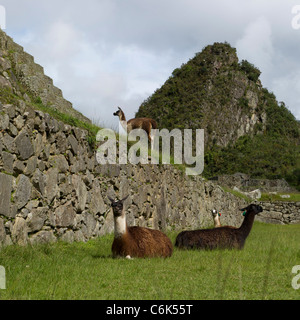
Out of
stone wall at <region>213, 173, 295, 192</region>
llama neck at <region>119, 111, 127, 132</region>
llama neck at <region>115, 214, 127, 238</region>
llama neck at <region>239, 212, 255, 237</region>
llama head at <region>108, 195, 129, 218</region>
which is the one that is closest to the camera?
llama head at <region>108, 195, 129, 218</region>

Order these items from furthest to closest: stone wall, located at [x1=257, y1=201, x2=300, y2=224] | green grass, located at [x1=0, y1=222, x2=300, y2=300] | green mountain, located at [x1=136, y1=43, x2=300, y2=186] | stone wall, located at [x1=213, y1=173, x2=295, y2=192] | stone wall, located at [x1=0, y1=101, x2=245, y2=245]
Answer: green mountain, located at [x1=136, y1=43, x2=300, y2=186] < stone wall, located at [x1=213, y1=173, x2=295, y2=192] < stone wall, located at [x1=257, y1=201, x2=300, y2=224] < stone wall, located at [x1=0, y1=101, x2=245, y2=245] < green grass, located at [x1=0, y1=222, x2=300, y2=300]

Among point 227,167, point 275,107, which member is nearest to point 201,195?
point 227,167

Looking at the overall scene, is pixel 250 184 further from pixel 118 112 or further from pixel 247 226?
pixel 247 226

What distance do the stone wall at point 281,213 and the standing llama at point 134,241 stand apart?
1068 inches

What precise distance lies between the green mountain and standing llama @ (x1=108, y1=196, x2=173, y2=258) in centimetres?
5745

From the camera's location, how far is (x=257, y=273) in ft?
19.2

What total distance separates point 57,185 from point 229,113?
85.8m

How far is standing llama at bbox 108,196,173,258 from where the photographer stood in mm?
6773

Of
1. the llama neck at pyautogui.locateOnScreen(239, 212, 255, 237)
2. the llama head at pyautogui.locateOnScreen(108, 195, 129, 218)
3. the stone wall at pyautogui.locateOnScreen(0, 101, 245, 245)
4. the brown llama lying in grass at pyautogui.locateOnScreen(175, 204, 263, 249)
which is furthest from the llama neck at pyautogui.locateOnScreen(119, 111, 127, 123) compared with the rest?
the llama head at pyautogui.locateOnScreen(108, 195, 129, 218)

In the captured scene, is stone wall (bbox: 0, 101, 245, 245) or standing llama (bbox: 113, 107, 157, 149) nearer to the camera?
stone wall (bbox: 0, 101, 245, 245)

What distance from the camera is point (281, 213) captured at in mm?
33656

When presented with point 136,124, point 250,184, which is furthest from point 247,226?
point 250,184

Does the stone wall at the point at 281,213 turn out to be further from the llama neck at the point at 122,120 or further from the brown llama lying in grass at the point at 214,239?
the brown llama lying in grass at the point at 214,239

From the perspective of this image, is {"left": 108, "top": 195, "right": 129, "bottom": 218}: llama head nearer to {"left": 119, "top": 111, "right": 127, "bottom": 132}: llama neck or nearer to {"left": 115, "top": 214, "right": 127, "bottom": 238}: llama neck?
{"left": 115, "top": 214, "right": 127, "bottom": 238}: llama neck
